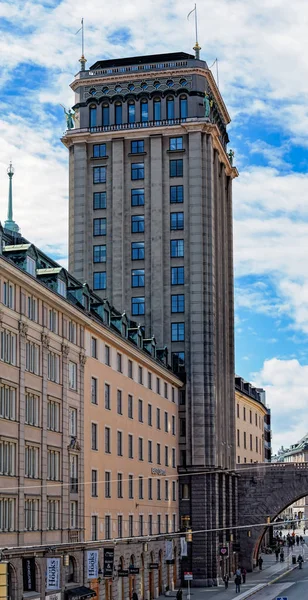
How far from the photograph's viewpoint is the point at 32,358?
67.1 meters

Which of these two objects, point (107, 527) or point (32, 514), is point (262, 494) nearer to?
point (107, 527)

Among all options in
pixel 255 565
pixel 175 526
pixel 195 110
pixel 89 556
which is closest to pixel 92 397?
pixel 89 556

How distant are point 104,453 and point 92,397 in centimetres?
518

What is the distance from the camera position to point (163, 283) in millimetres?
112438

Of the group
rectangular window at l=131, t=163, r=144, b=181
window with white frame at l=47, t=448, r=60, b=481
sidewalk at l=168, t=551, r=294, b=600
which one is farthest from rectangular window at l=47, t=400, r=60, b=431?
rectangular window at l=131, t=163, r=144, b=181

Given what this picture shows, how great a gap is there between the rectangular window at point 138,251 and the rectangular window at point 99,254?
11.2ft

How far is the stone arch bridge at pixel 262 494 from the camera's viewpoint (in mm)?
116250

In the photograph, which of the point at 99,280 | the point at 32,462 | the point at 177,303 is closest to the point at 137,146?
the point at 99,280

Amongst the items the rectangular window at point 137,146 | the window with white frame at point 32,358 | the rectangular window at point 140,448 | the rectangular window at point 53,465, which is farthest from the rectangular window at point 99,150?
the rectangular window at point 53,465

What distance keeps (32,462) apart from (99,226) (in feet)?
172

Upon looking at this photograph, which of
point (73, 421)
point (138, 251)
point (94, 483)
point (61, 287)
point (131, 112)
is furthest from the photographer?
point (131, 112)

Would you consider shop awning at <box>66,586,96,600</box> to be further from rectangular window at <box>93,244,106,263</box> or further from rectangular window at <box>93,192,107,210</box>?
rectangular window at <box>93,192,107,210</box>

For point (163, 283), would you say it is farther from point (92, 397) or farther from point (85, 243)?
point (92, 397)

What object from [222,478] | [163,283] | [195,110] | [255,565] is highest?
[195,110]
